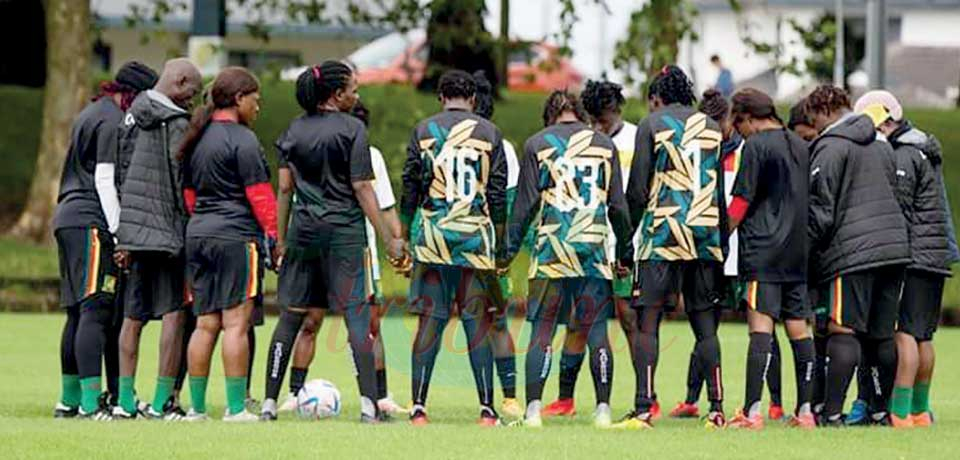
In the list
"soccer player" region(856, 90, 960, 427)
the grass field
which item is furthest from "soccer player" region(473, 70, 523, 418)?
"soccer player" region(856, 90, 960, 427)

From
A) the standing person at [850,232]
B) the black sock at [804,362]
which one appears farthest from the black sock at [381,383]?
the standing person at [850,232]

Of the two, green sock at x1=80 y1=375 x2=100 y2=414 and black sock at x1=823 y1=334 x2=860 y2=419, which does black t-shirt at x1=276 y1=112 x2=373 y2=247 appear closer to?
green sock at x1=80 y1=375 x2=100 y2=414

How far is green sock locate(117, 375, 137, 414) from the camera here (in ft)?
51.0

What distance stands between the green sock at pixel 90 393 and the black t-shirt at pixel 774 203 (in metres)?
4.20

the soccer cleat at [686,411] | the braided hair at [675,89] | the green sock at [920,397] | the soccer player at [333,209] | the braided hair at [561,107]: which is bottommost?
the soccer cleat at [686,411]

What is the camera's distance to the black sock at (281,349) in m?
15.5

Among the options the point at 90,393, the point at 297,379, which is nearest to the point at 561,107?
the point at 297,379

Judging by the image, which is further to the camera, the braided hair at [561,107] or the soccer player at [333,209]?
the braided hair at [561,107]

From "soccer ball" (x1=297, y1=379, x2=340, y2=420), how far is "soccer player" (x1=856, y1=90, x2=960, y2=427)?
3677mm

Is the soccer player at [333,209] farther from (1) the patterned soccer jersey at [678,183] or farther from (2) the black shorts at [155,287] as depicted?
(1) the patterned soccer jersey at [678,183]

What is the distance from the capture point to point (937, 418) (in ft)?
54.7

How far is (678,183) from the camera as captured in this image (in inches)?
598

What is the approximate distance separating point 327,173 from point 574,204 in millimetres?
1544

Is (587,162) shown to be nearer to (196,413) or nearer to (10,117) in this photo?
(196,413)
